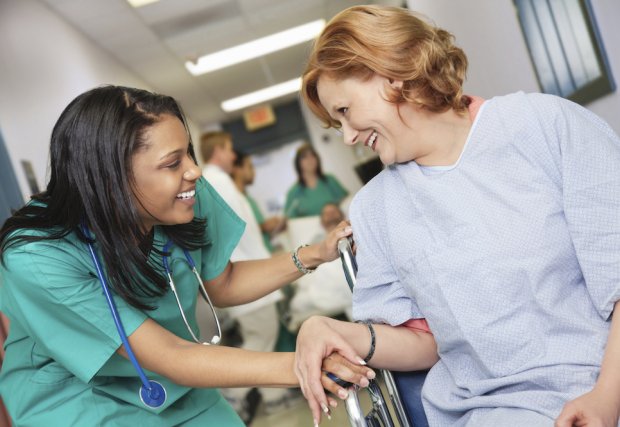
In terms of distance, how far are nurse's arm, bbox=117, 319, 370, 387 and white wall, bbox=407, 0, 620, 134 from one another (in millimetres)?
1503

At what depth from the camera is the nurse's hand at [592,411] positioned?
0.98 metres

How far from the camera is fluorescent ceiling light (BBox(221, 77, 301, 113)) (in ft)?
31.4

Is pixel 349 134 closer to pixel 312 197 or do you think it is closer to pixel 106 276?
pixel 106 276

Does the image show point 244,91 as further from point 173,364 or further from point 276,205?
point 173,364

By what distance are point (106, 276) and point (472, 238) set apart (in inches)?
28.1

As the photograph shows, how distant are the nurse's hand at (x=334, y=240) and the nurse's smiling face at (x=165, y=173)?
327 millimetres

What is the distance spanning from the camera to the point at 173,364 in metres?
1.28

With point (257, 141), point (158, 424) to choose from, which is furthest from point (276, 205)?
point (158, 424)

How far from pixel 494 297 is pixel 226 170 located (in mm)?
3165

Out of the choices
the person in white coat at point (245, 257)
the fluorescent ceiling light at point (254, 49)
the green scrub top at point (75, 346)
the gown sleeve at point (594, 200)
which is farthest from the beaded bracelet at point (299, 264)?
the fluorescent ceiling light at point (254, 49)

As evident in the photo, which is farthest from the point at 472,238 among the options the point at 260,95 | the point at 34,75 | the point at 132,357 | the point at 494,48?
the point at 260,95

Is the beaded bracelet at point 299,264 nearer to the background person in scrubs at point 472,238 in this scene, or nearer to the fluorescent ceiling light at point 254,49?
the background person in scrubs at point 472,238

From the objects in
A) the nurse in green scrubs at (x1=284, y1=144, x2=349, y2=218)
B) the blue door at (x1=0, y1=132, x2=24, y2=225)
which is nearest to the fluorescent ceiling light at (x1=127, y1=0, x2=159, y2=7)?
the nurse in green scrubs at (x1=284, y1=144, x2=349, y2=218)

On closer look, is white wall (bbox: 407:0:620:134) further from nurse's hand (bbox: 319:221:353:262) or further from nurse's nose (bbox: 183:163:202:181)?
nurse's nose (bbox: 183:163:202:181)
